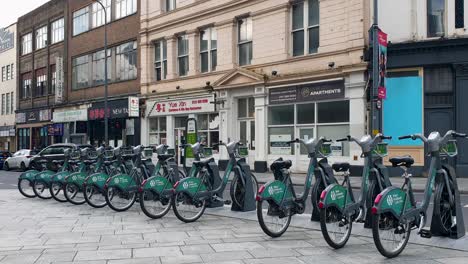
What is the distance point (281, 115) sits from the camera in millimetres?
22234

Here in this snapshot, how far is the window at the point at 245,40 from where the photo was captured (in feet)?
78.3

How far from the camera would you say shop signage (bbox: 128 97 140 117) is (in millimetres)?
29147

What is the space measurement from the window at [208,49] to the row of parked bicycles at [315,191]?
48.5 ft

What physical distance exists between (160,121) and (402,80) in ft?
49.3

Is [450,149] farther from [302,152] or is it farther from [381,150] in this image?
[302,152]

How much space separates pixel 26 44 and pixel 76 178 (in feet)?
128

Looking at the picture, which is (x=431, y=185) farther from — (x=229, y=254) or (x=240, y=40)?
(x=240, y=40)

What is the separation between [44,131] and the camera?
1604 inches

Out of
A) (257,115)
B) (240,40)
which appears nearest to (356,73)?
(257,115)

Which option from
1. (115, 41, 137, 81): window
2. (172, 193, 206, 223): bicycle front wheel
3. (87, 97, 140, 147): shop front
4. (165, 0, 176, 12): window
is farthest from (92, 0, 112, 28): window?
(172, 193, 206, 223): bicycle front wheel

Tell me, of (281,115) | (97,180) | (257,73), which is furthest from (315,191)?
(257,73)

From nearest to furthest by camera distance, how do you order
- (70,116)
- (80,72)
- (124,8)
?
(124,8)
(70,116)
(80,72)

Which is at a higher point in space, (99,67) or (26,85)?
(99,67)

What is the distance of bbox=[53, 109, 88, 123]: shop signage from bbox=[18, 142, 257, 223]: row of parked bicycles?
73.5 feet
